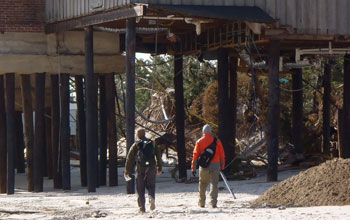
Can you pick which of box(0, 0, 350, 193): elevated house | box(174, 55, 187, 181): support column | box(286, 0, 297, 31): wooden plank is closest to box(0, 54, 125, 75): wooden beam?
box(0, 0, 350, 193): elevated house

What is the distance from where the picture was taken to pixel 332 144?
104 ft

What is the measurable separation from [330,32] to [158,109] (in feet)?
44.8

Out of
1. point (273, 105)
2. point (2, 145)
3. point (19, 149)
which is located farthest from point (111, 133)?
point (19, 149)

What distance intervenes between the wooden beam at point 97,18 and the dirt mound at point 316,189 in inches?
222

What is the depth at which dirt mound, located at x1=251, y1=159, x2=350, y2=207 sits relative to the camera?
17.8m

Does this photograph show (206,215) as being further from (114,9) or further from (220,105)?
(220,105)

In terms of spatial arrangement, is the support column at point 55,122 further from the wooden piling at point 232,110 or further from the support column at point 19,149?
the support column at point 19,149

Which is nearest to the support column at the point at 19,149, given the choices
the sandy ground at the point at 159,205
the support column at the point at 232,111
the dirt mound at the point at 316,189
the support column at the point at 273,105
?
the sandy ground at the point at 159,205

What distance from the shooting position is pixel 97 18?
23.9 meters

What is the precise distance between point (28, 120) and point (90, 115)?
289 centimetres

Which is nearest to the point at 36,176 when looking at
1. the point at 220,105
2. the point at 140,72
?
the point at 220,105

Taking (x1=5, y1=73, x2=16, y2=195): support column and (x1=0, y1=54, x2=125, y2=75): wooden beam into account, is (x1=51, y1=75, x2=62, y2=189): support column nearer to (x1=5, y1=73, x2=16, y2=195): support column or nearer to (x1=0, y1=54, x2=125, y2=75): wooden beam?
(x1=0, y1=54, x2=125, y2=75): wooden beam

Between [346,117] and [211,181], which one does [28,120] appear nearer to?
[346,117]

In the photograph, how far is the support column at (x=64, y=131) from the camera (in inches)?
1037
